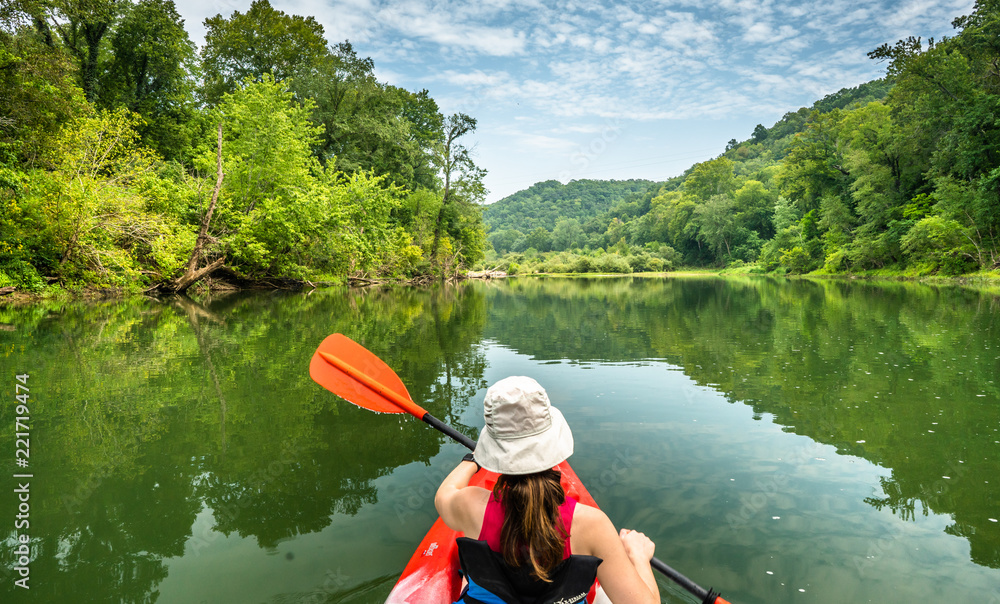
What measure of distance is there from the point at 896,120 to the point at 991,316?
27.7m

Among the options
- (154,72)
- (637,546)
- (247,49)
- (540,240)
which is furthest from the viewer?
(540,240)

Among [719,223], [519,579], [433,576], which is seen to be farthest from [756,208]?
[519,579]

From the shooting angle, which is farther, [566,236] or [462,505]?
[566,236]

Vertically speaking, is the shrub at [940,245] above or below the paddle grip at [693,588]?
above

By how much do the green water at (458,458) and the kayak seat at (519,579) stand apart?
3.87 ft

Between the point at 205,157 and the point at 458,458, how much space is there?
22496 millimetres

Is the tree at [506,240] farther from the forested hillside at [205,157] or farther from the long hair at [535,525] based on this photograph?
the long hair at [535,525]

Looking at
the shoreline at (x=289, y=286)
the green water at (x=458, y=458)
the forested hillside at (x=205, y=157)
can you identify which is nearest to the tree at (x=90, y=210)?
the forested hillside at (x=205, y=157)

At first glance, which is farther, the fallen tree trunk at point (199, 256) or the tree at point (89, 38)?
the tree at point (89, 38)

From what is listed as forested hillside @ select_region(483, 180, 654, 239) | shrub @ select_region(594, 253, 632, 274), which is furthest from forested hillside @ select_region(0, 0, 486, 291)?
forested hillside @ select_region(483, 180, 654, 239)

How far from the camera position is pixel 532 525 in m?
1.47

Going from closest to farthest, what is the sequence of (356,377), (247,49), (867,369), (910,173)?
(356,377)
(867,369)
(247,49)
(910,173)

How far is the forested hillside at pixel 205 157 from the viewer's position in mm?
13727

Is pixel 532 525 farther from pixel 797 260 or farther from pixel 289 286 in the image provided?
pixel 797 260
